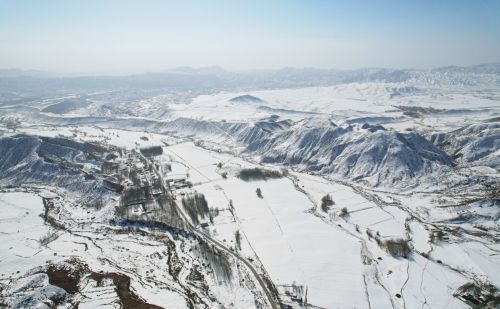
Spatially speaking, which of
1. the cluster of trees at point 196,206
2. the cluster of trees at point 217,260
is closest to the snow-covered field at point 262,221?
the cluster of trees at point 217,260

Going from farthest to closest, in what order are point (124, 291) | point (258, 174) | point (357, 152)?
point (357, 152), point (258, 174), point (124, 291)

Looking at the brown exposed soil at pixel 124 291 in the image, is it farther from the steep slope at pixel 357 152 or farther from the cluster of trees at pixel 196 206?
the steep slope at pixel 357 152

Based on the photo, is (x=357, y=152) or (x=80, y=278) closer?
(x=80, y=278)

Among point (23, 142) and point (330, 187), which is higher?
point (23, 142)

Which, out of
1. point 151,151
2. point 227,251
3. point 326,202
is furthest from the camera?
point 151,151

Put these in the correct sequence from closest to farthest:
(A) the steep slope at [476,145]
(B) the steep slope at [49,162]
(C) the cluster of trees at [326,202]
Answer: (C) the cluster of trees at [326,202] < (B) the steep slope at [49,162] < (A) the steep slope at [476,145]

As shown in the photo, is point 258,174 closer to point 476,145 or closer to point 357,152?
point 357,152

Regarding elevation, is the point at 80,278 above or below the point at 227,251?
above

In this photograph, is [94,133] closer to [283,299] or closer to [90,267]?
[90,267]

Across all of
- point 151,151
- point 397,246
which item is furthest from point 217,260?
point 151,151

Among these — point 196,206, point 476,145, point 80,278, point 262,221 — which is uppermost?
point 476,145

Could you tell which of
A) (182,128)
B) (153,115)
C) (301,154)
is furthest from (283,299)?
(153,115)
